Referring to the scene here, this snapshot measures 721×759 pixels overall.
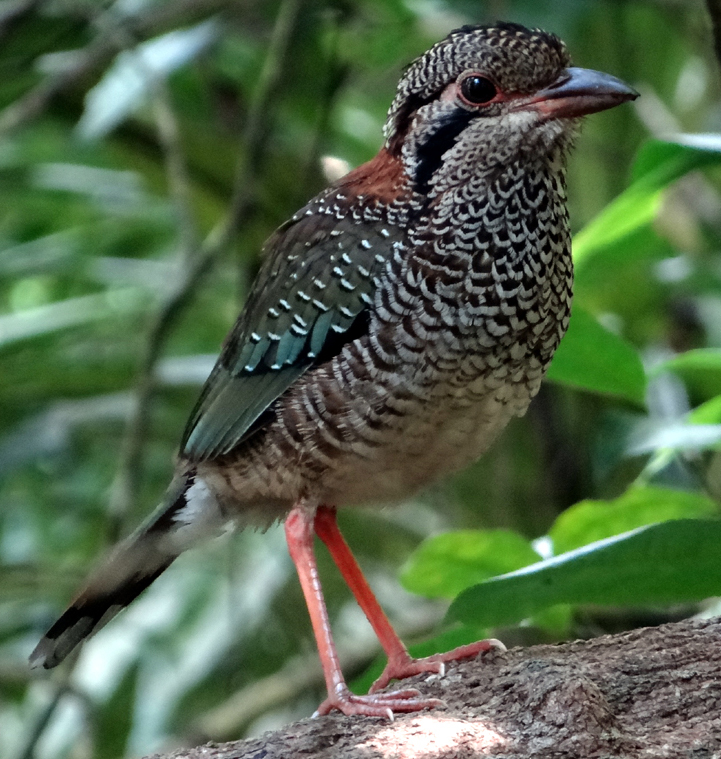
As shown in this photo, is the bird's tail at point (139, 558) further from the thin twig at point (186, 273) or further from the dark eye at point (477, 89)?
the dark eye at point (477, 89)

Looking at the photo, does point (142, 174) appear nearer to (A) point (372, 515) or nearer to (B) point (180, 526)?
(A) point (372, 515)

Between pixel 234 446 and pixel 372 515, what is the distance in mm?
2084

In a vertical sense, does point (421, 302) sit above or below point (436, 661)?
above

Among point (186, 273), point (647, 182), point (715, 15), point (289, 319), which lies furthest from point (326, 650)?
point (186, 273)

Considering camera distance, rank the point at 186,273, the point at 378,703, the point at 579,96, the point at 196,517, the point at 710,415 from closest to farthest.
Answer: the point at 378,703 → the point at 579,96 → the point at 710,415 → the point at 196,517 → the point at 186,273

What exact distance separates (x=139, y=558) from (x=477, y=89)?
1.37 meters

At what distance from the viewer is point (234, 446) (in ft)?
8.14

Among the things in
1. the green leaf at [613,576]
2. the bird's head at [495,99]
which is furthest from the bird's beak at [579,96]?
the green leaf at [613,576]

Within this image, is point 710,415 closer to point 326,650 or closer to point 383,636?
point 383,636

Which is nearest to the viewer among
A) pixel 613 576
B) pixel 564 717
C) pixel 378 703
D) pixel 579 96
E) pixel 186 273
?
pixel 564 717

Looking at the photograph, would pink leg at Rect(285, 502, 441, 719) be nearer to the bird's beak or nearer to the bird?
the bird

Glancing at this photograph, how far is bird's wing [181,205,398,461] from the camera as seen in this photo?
2342mm

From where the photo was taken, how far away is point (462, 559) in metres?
2.34

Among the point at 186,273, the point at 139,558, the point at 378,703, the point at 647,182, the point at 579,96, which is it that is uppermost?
the point at 579,96
